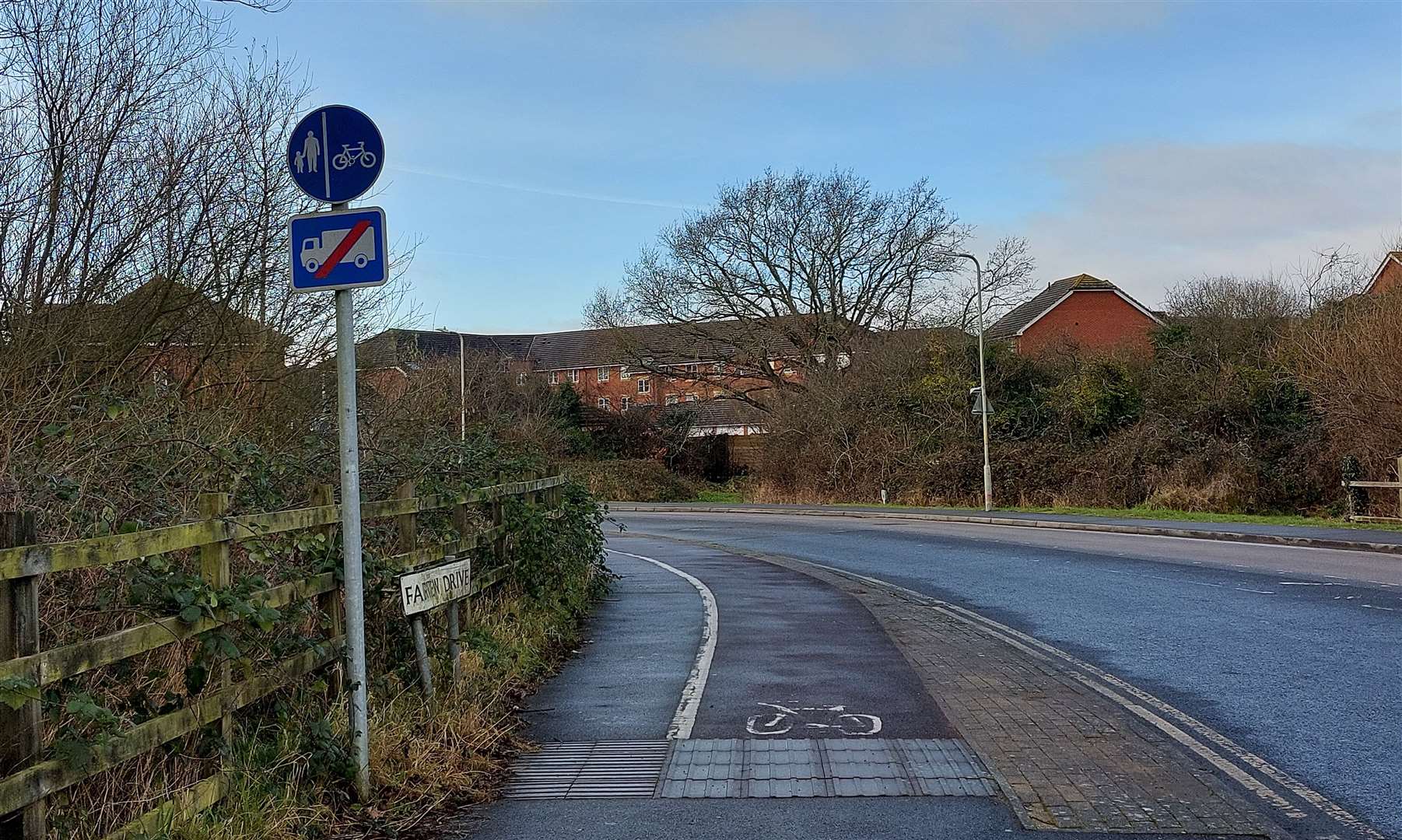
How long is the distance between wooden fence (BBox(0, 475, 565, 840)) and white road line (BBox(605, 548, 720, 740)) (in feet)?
7.76

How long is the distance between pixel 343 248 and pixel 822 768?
12.3 ft

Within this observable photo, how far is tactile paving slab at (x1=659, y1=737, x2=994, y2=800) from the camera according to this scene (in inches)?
242

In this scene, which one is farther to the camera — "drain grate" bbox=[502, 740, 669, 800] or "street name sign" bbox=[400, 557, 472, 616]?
"street name sign" bbox=[400, 557, 472, 616]

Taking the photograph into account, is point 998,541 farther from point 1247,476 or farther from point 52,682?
point 52,682

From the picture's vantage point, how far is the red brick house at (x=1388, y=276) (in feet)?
91.2

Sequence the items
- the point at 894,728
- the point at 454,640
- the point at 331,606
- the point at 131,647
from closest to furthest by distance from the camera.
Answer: the point at 131,647, the point at 331,606, the point at 894,728, the point at 454,640

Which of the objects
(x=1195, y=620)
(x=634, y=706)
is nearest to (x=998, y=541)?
(x=1195, y=620)

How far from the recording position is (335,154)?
20.0 ft

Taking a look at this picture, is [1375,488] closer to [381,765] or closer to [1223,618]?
[1223,618]

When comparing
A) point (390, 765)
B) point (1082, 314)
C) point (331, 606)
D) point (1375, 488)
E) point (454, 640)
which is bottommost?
point (390, 765)

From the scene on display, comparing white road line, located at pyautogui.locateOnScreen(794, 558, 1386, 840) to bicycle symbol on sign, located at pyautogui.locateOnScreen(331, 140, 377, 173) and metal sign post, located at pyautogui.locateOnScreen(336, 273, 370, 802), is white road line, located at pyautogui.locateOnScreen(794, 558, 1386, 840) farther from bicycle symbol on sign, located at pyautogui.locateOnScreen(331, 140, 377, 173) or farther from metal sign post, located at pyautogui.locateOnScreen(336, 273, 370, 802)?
bicycle symbol on sign, located at pyautogui.locateOnScreen(331, 140, 377, 173)

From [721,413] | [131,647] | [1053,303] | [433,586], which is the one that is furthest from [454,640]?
[721,413]

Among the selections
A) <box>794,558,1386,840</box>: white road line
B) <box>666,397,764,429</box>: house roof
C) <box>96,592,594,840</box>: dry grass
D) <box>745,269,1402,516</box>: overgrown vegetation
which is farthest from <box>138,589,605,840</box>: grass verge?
<box>666,397,764,429</box>: house roof

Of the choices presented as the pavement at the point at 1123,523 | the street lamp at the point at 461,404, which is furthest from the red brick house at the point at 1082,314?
the street lamp at the point at 461,404
